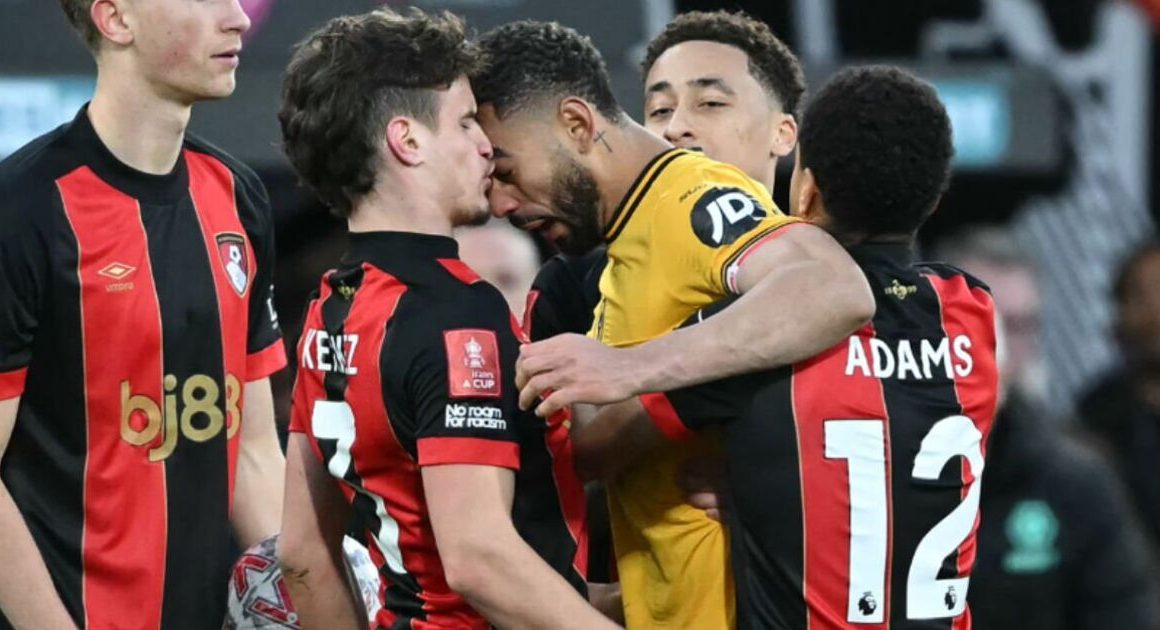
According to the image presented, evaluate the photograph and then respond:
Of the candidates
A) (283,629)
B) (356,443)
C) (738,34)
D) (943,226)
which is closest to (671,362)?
(356,443)

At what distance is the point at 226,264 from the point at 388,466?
734 mm

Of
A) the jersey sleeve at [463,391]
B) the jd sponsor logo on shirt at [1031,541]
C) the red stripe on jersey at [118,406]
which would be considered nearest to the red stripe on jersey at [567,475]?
the jersey sleeve at [463,391]

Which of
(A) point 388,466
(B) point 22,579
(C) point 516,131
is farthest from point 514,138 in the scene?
(B) point 22,579

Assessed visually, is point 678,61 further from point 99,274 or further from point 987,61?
point 987,61

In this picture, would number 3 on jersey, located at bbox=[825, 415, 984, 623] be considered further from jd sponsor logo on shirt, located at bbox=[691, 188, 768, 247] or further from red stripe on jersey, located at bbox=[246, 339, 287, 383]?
red stripe on jersey, located at bbox=[246, 339, 287, 383]

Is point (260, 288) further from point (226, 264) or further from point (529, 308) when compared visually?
point (529, 308)

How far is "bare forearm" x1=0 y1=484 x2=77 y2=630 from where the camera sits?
3.75m

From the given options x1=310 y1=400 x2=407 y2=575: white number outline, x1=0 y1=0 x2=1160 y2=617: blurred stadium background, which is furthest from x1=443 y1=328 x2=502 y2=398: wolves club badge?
x1=0 y1=0 x2=1160 y2=617: blurred stadium background

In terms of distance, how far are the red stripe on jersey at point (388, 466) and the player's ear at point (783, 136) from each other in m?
1.24

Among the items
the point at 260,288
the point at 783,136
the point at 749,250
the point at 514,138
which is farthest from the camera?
the point at 783,136

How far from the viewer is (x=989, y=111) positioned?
750cm

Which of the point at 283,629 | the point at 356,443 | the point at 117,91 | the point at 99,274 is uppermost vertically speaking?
the point at 117,91

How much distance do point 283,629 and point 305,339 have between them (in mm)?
607

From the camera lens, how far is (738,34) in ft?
15.0
